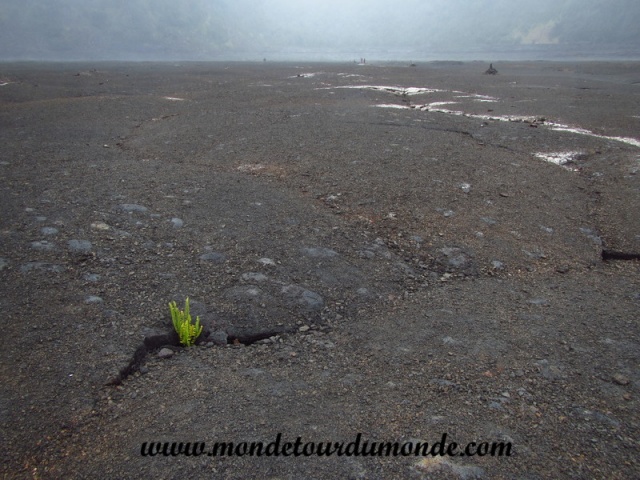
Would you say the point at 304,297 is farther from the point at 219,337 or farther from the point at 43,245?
the point at 43,245

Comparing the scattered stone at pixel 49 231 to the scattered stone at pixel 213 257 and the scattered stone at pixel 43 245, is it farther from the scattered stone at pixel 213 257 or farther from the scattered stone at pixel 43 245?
the scattered stone at pixel 213 257

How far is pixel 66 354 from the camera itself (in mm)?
2162

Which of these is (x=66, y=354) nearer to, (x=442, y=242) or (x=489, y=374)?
(x=489, y=374)

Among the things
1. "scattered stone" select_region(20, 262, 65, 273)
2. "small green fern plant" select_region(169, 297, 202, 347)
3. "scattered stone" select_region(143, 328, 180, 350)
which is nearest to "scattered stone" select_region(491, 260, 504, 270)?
"small green fern plant" select_region(169, 297, 202, 347)

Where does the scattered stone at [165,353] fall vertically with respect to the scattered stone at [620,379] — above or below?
below

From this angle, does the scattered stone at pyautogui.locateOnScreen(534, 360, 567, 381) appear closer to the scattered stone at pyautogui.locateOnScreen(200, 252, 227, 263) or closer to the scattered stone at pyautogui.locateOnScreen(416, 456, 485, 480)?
the scattered stone at pyautogui.locateOnScreen(416, 456, 485, 480)

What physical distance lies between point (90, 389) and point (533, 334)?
227cm

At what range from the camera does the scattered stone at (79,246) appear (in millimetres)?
3026

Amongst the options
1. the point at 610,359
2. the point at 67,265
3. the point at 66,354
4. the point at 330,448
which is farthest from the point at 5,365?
the point at 610,359

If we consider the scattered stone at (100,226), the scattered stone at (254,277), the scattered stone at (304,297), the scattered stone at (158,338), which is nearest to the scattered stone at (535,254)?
the scattered stone at (304,297)

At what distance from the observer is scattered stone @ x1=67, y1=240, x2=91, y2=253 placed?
303 centimetres

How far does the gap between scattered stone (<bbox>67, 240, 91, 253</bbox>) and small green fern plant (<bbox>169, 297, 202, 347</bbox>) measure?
1030 mm

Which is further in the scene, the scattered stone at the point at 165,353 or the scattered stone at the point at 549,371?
the scattered stone at the point at 165,353

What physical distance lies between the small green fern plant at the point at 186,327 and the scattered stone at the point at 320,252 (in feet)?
3.38
